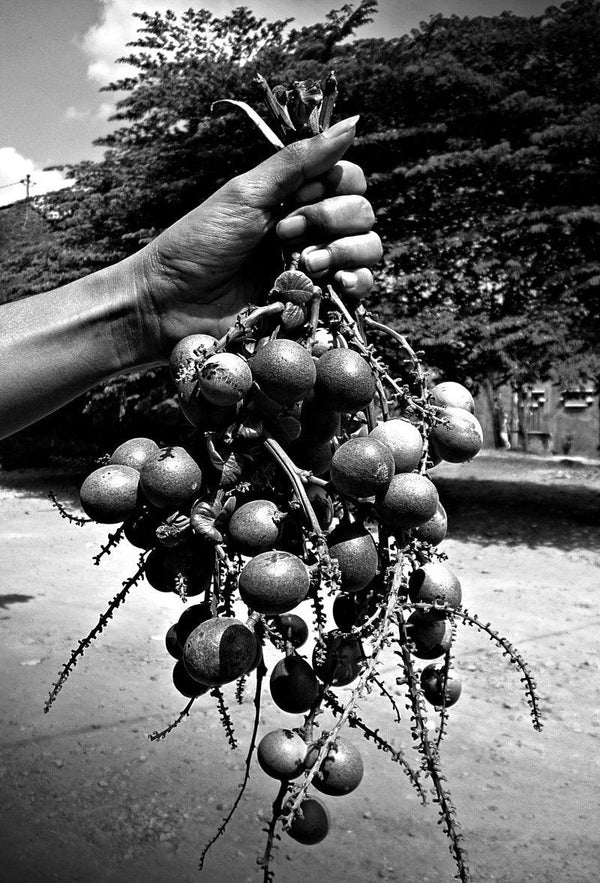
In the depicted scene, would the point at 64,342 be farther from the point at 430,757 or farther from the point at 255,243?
the point at 430,757

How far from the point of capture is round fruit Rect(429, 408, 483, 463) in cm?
138

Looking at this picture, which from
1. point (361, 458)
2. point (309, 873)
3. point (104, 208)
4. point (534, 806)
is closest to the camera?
point (361, 458)

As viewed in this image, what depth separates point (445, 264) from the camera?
9.83 meters

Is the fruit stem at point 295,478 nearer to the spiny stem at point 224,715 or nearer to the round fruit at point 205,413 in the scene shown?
the round fruit at point 205,413

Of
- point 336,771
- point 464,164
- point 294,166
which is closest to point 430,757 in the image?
point 336,771

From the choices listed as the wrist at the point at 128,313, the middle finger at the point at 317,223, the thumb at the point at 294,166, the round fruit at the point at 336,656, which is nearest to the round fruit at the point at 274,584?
the round fruit at the point at 336,656

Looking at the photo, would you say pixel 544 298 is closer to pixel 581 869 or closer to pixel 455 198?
pixel 455 198

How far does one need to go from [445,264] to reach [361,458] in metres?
9.19

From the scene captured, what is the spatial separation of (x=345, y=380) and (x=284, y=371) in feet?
0.37

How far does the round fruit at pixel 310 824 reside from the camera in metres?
1.24

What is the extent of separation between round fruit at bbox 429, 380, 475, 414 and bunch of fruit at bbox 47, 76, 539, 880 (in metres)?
0.06

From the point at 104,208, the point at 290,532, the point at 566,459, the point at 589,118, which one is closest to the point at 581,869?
the point at 290,532

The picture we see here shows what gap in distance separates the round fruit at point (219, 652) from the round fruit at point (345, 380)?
395 millimetres

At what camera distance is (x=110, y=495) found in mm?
1229
